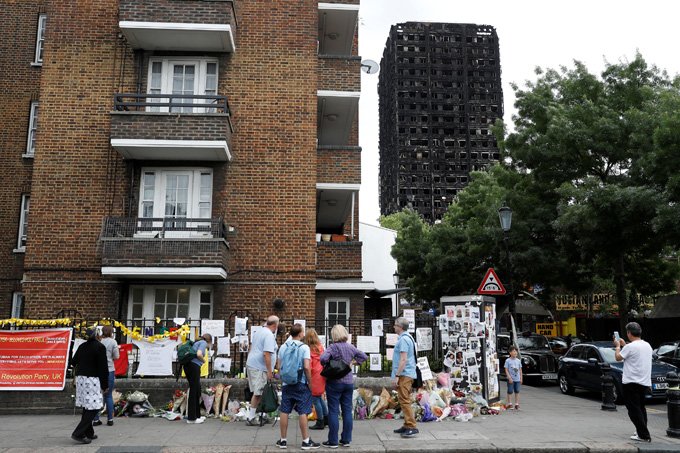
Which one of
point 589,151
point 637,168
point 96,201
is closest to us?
point 96,201

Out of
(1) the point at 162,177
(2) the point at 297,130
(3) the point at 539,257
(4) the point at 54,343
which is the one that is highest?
(2) the point at 297,130

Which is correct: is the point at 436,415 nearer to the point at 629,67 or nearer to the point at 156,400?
the point at 156,400

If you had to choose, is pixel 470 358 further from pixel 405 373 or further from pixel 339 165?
pixel 339 165

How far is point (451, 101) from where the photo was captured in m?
112

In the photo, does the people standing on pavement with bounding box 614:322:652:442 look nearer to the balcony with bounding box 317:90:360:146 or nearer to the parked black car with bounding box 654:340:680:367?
the parked black car with bounding box 654:340:680:367

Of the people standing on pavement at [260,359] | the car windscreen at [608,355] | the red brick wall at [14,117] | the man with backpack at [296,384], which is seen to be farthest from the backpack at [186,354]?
the car windscreen at [608,355]

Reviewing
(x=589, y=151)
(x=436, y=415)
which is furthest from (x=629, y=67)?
(x=436, y=415)

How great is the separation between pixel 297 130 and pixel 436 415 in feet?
27.5

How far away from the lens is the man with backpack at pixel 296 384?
8375 mm

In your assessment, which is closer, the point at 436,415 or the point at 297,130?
the point at 436,415

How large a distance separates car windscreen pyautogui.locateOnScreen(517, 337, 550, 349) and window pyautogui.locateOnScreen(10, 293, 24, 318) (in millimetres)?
16357

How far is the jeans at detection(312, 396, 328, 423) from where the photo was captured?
9.69m

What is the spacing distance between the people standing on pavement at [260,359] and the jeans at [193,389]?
99cm

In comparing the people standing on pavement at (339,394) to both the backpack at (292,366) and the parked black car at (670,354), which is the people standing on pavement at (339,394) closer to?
the backpack at (292,366)
